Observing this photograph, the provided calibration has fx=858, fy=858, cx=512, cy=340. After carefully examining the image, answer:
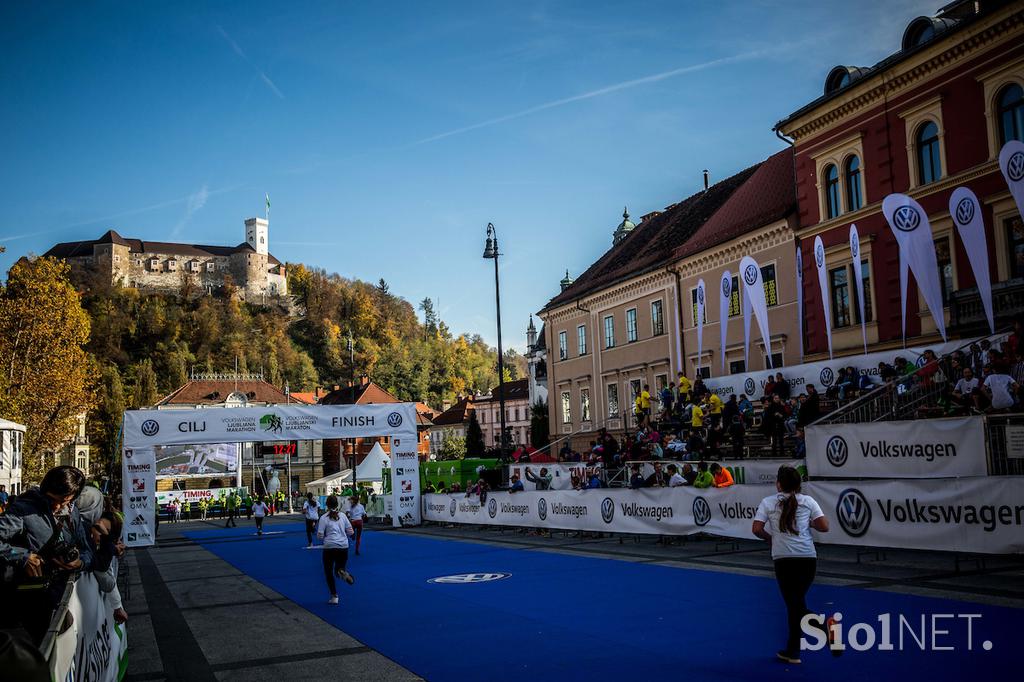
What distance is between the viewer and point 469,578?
54.7ft

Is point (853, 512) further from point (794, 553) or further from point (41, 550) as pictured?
point (41, 550)

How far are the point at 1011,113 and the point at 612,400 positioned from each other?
24.9 metres

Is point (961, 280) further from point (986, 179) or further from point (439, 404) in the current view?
point (439, 404)

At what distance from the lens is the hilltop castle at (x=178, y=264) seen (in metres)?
172

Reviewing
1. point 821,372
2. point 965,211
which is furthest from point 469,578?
point 821,372

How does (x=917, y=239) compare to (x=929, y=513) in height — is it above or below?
above

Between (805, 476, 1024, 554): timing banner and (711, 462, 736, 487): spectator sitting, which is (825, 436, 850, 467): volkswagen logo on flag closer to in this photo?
(805, 476, 1024, 554): timing banner

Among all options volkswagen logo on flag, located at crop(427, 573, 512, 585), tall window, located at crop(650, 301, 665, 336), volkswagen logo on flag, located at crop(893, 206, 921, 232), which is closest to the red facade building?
volkswagen logo on flag, located at crop(893, 206, 921, 232)

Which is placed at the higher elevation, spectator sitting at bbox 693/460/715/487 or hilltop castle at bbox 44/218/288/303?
hilltop castle at bbox 44/218/288/303

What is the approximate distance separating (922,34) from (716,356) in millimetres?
14994

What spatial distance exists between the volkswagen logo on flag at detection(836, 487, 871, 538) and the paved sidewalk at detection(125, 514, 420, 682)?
8.99m

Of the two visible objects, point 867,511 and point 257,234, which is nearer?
point 867,511

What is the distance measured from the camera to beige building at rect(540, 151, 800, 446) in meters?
34.1

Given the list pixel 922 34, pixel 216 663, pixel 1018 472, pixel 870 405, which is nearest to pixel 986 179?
pixel 922 34
